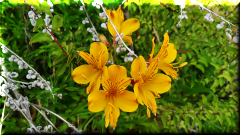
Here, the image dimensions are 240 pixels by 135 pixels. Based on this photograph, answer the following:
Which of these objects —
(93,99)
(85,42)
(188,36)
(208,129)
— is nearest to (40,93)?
(85,42)

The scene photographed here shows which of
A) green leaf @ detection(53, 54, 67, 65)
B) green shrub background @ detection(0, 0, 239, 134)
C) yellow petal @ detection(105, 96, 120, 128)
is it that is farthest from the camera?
green shrub background @ detection(0, 0, 239, 134)

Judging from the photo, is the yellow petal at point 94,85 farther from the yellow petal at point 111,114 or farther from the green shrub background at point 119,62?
the green shrub background at point 119,62

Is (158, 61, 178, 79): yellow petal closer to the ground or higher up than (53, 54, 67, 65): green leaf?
closer to the ground

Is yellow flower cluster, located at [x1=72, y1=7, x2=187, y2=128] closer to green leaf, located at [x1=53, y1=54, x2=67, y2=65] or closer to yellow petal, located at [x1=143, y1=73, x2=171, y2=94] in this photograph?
yellow petal, located at [x1=143, y1=73, x2=171, y2=94]

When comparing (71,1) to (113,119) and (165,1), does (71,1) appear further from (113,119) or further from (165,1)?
(113,119)

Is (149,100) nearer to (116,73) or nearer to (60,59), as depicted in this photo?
(116,73)


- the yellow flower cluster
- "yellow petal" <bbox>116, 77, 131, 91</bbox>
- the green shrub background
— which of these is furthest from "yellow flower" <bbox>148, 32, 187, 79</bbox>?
the green shrub background
